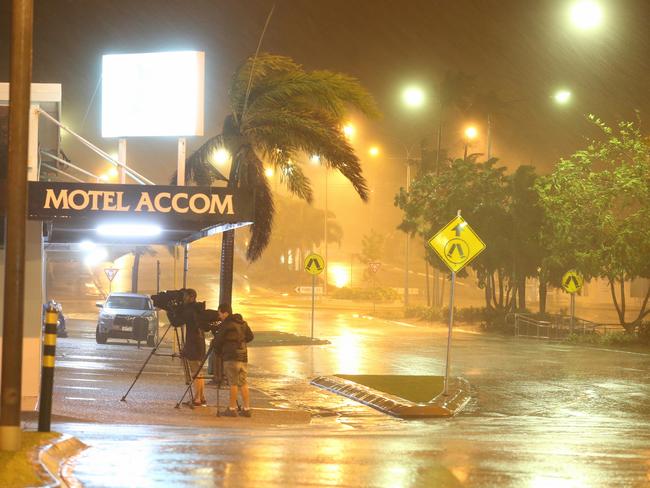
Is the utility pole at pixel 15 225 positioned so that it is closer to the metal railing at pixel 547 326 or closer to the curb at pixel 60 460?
the curb at pixel 60 460

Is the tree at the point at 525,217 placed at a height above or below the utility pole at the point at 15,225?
above

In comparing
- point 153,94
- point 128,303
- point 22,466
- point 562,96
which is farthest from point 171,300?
point 562,96

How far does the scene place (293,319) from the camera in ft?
176

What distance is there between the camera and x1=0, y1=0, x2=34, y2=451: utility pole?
9953 mm

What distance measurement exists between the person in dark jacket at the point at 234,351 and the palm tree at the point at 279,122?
6891mm

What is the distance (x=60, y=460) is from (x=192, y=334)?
7.27m

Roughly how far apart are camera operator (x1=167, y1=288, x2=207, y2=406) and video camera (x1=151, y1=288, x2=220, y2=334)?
2 cm

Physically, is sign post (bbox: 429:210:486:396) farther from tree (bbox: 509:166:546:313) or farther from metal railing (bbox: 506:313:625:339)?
tree (bbox: 509:166:546:313)

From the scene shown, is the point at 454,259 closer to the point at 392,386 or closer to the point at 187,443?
the point at 392,386

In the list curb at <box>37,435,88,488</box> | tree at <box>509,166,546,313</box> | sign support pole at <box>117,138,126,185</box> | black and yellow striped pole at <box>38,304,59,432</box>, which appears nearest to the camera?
curb at <box>37,435,88,488</box>

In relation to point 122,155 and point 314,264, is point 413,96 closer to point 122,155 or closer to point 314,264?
point 314,264

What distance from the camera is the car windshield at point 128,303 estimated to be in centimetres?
3500

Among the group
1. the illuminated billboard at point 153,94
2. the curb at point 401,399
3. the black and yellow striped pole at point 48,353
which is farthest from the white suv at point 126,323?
the black and yellow striped pole at point 48,353

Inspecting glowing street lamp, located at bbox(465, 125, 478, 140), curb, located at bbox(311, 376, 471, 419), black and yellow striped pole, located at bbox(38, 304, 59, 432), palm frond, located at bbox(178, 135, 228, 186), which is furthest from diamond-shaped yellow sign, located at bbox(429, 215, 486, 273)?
glowing street lamp, located at bbox(465, 125, 478, 140)
